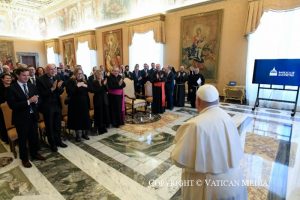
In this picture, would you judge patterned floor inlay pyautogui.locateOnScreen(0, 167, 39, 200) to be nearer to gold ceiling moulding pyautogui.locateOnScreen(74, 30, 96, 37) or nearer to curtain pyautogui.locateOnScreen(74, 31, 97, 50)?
curtain pyautogui.locateOnScreen(74, 31, 97, 50)

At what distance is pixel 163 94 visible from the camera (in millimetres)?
6074

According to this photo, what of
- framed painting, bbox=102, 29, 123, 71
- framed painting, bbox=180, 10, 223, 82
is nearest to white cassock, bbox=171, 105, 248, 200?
framed painting, bbox=180, 10, 223, 82

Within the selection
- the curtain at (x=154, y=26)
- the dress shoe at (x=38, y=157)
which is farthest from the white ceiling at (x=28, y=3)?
the dress shoe at (x=38, y=157)

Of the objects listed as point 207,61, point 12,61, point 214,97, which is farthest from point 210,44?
point 12,61

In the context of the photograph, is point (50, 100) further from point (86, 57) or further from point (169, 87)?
point (86, 57)

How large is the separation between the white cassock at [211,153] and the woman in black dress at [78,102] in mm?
2813

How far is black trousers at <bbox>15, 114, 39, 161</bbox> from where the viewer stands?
2.89m

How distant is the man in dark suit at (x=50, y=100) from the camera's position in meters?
3.27

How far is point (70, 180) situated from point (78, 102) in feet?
5.21

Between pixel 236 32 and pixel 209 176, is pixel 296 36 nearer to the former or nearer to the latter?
pixel 236 32

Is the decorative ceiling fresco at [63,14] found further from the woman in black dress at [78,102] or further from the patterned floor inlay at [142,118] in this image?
the woman in black dress at [78,102]

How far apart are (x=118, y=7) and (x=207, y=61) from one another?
6245mm

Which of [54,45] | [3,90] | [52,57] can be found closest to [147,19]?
[3,90]

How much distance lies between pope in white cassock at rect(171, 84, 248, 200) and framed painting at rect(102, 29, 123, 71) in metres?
10.3
